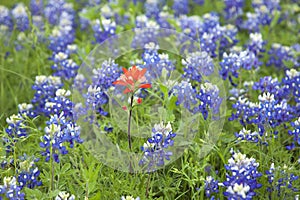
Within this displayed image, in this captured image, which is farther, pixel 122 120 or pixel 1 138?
pixel 122 120

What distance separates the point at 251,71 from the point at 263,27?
1.18 m

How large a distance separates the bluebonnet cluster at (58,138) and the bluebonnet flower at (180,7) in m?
2.59

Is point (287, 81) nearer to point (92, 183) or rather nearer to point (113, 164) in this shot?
point (113, 164)

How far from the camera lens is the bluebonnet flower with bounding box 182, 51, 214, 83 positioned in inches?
148

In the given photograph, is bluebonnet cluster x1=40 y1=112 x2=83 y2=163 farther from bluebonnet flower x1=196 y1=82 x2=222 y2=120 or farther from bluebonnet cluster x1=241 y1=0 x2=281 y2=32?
bluebonnet cluster x1=241 y1=0 x2=281 y2=32

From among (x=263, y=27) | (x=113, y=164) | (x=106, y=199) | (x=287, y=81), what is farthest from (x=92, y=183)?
(x=263, y=27)

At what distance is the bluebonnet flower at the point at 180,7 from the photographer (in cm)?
549

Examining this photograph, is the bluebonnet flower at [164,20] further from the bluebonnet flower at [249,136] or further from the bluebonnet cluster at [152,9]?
the bluebonnet flower at [249,136]

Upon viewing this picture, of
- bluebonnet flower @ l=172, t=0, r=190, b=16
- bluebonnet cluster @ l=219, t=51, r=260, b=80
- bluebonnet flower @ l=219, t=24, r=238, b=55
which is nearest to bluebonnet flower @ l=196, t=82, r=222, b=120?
bluebonnet cluster @ l=219, t=51, r=260, b=80

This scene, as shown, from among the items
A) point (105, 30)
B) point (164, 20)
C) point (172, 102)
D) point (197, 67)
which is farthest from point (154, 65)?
point (164, 20)

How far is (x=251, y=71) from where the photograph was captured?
4180mm

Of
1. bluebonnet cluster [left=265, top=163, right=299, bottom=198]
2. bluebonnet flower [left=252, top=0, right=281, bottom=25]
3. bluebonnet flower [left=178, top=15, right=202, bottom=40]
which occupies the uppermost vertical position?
bluebonnet flower [left=252, top=0, right=281, bottom=25]

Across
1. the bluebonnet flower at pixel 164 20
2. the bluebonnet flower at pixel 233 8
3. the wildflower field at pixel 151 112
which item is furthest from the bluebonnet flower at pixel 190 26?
the bluebonnet flower at pixel 233 8

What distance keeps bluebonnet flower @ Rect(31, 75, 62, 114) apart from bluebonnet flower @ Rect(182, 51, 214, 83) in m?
1.01
